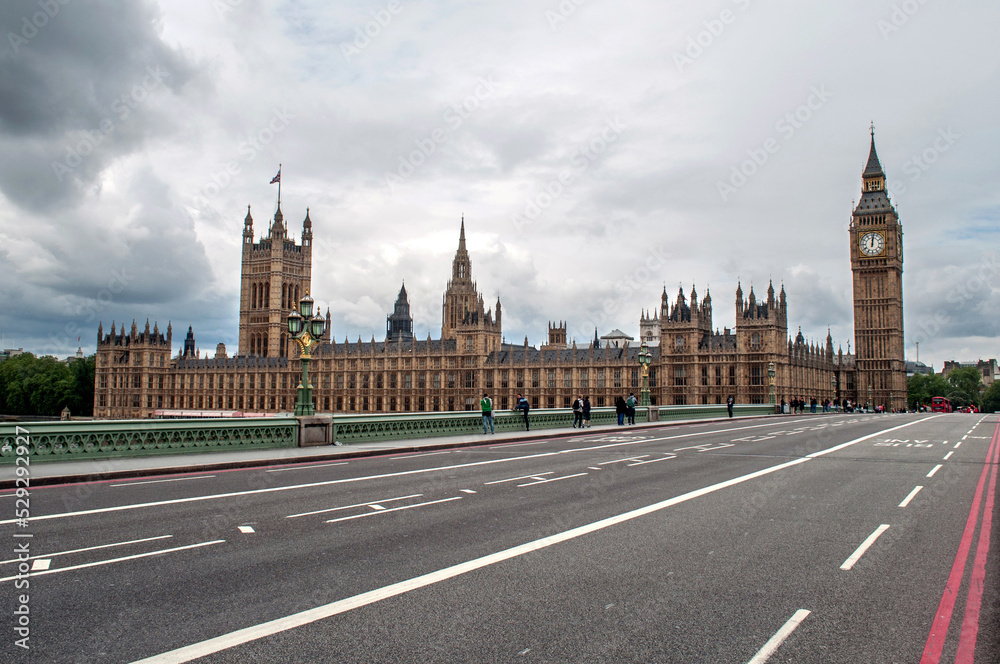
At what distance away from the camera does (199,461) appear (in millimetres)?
19047

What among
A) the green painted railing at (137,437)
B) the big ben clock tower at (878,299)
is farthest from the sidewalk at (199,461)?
the big ben clock tower at (878,299)

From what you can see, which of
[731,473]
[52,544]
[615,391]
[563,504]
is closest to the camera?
[52,544]

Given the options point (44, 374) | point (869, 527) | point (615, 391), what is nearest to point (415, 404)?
point (615, 391)

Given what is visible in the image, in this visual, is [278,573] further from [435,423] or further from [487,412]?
[487,412]

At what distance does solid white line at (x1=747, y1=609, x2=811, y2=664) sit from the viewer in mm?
5711

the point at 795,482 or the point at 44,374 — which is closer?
the point at 795,482

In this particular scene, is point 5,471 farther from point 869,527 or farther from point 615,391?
point 615,391

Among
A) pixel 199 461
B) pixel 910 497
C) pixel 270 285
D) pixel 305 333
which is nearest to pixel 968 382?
pixel 270 285

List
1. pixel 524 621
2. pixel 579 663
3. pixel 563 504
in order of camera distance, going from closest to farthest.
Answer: pixel 579 663
pixel 524 621
pixel 563 504

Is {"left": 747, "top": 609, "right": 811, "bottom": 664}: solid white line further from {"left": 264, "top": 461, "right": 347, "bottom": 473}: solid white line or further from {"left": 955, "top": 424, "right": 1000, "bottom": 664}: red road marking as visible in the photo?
{"left": 264, "top": 461, "right": 347, "bottom": 473}: solid white line

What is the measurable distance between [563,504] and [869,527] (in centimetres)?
478

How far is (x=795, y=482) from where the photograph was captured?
1554cm

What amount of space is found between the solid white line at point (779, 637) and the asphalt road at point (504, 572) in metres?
0.02

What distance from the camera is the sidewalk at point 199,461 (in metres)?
15.7
